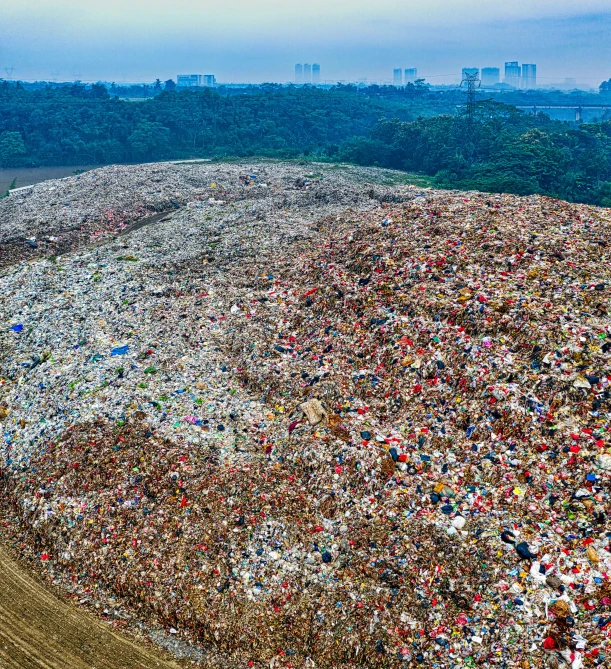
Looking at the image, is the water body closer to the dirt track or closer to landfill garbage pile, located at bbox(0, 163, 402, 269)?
landfill garbage pile, located at bbox(0, 163, 402, 269)

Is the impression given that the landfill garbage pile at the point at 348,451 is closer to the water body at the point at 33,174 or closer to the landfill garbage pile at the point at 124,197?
the landfill garbage pile at the point at 124,197

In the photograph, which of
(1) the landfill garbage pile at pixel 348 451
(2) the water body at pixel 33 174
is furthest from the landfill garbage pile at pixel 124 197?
(2) the water body at pixel 33 174

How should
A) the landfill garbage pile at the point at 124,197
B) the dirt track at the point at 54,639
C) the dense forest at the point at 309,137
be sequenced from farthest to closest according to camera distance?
the dense forest at the point at 309,137 < the landfill garbage pile at the point at 124,197 < the dirt track at the point at 54,639

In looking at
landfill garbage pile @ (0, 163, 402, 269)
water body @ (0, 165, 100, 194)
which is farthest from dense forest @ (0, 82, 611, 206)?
landfill garbage pile @ (0, 163, 402, 269)

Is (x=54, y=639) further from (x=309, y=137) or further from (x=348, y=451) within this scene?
(x=309, y=137)

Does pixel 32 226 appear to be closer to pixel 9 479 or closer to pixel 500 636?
pixel 9 479

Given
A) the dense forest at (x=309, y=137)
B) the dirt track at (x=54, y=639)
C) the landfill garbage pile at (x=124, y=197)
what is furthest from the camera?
the dense forest at (x=309, y=137)

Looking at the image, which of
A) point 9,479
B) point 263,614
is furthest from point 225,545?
point 9,479
